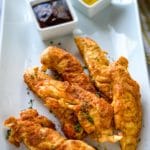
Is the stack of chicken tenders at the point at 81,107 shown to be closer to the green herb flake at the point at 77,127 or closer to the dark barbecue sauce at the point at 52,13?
the green herb flake at the point at 77,127

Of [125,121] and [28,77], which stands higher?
[28,77]

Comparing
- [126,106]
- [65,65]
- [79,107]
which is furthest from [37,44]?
[126,106]

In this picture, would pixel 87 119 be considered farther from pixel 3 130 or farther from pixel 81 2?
pixel 81 2

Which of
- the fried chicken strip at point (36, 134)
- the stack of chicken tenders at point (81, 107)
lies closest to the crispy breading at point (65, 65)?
the stack of chicken tenders at point (81, 107)

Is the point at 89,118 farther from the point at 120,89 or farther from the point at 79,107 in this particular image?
the point at 120,89

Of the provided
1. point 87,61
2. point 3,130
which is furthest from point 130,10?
point 3,130

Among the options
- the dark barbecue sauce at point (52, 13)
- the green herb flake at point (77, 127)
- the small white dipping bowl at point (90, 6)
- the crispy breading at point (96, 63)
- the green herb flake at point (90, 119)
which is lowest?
the green herb flake at point (77, 127)
